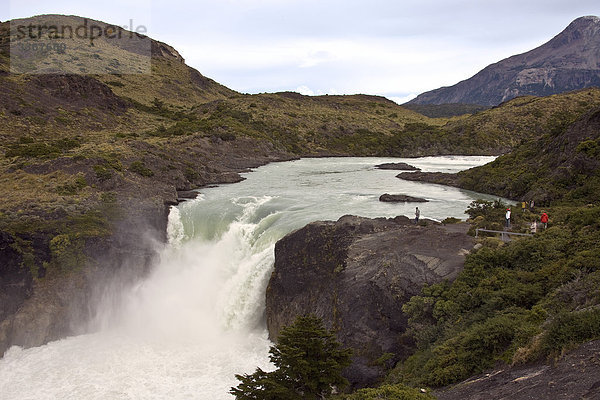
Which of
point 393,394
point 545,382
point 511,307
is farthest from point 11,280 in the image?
point 545,382

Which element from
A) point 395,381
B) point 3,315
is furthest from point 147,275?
point 395,381

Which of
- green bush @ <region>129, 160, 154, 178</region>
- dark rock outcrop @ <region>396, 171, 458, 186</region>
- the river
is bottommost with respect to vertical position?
the river

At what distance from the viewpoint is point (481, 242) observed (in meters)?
23.2

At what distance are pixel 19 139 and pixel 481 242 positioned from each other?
56604 mm

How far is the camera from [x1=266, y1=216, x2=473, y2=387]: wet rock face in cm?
2064

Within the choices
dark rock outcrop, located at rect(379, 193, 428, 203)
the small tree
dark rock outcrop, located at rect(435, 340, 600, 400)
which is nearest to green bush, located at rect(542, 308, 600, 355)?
dark rock outcrop, located at rect(435, 340, 600, 400)

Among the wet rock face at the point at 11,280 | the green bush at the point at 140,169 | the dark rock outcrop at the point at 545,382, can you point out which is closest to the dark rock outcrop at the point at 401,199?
Result: the green bush at the point at 140,169

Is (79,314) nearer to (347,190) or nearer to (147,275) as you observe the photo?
(147,275)

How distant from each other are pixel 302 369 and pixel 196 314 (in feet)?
56.1

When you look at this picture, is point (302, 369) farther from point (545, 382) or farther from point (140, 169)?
point (140, 169)

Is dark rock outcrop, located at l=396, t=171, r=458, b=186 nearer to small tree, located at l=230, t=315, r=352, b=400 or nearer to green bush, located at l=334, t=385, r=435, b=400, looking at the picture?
small tree, located at l=230, t=315, r=352, b=400

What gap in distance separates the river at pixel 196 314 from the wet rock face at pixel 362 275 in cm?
288

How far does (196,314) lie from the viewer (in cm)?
2961

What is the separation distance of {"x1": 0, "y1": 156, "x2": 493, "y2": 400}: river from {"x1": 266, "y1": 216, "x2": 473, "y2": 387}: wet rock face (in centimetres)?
288
